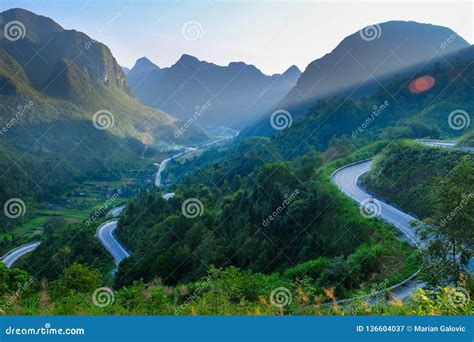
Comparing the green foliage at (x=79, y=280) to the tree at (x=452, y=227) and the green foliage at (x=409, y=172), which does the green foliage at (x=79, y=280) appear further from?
the green foliage at (x=409, y=172)

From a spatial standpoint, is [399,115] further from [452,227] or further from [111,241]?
[452,227]

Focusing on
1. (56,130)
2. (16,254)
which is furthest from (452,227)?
(56,130)

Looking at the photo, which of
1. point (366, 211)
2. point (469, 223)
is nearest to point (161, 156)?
point (366, 211)

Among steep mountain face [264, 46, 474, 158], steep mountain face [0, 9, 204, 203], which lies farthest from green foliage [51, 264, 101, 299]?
steep mountain face [0, 9, 204, 203]

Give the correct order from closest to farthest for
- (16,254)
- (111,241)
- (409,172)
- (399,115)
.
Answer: (409,172) < (111,241) < (16,254) < (399,115)

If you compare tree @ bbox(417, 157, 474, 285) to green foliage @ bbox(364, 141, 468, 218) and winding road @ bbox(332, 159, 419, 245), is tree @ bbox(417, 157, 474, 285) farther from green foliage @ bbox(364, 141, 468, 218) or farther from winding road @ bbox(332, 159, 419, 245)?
green foliage @ bbox(364, 141, 468, 218)

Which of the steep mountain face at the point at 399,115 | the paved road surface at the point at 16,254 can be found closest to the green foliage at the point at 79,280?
the steep mountain face at the point at 399,115

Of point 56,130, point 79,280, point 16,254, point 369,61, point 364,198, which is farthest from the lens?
point 56,130

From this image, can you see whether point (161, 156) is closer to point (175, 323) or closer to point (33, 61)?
point (33, 61)
